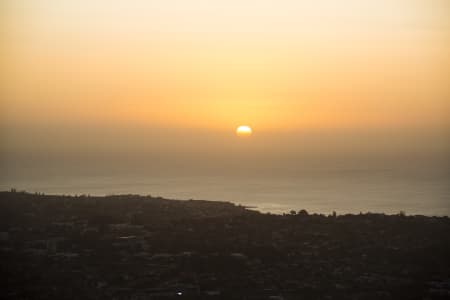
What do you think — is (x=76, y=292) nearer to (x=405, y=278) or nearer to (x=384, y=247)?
(x=405, y=278)

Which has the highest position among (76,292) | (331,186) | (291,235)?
(331,186)

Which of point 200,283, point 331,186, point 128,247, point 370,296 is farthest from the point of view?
point 331,186

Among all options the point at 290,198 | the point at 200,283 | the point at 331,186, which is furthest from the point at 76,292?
the point at 331,186

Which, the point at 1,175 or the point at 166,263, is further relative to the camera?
the point at 1,175

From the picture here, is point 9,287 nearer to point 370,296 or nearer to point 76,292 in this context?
point 76,292

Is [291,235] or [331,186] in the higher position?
[331,186]

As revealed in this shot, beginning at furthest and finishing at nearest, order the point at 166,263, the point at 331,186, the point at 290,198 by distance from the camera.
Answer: the point at 331,186
the point at 290,198
the point at 166,263
